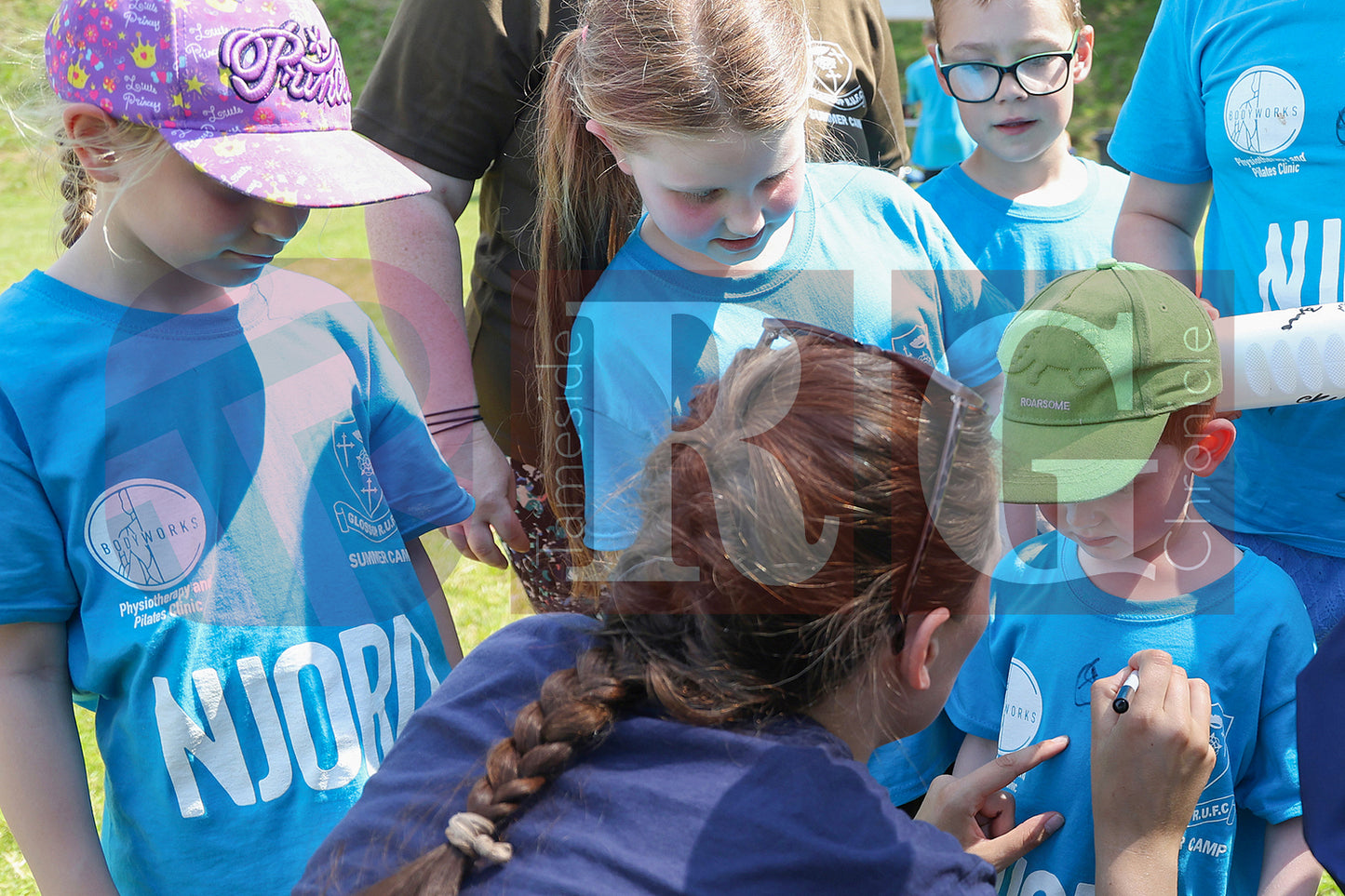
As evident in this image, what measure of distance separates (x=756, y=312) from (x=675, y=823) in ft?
3.12

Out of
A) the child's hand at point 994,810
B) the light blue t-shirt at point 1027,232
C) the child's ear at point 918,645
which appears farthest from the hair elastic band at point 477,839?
the light blue t-shirt at point 1027,232

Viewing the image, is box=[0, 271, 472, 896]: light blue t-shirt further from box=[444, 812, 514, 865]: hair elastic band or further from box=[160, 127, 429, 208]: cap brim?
box=[444, 812, 514, 865]: hair elastic band

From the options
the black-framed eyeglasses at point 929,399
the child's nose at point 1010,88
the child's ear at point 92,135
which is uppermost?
the child's ear at point 92,135

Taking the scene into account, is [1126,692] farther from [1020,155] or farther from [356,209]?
[356,209]

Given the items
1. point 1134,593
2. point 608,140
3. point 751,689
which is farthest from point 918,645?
point 608,140

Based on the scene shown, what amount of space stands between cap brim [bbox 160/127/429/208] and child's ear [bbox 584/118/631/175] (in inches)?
11.4

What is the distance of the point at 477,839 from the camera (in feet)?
3.61

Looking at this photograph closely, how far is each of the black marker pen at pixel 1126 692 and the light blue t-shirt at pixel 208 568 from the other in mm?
1067

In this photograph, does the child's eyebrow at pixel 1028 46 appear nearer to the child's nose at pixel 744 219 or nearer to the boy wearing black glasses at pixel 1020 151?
the boy wearing black glasses at pixel 1020 151

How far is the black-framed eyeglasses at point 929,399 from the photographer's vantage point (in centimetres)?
127

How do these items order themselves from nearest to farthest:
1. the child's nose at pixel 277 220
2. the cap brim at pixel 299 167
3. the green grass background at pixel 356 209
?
the cap brim at pixel 299 167 < the child's nose at pixel 277 220 < the green grass background at pixel 356 209

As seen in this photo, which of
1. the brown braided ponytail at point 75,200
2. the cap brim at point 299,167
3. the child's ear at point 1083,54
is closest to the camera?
the cap brim at point 299,167

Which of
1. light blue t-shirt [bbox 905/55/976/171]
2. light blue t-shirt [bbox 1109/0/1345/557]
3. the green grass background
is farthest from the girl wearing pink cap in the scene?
light blue t-shirt [bbox 905/55/976/171]

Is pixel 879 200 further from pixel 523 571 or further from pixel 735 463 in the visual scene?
pixel 523 571
